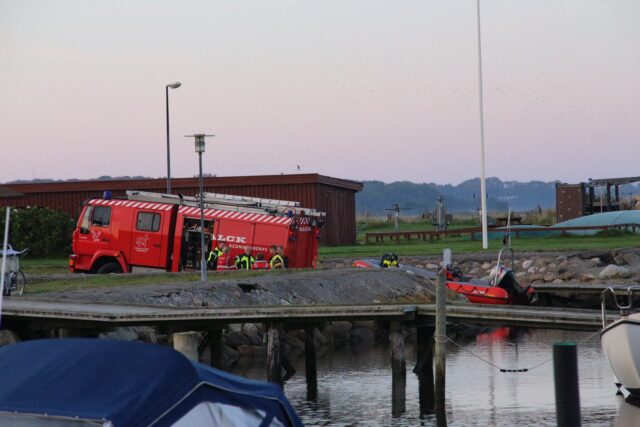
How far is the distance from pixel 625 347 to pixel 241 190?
36.3m

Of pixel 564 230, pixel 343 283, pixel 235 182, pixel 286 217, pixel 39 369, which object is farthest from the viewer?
pixel 564 230

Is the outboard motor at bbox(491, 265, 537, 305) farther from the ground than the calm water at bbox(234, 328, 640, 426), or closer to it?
farther from the ground

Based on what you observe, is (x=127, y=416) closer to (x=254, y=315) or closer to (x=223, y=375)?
(x=223, y=375)

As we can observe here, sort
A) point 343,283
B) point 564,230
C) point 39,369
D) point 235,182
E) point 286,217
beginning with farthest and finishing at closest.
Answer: point 564,230
point 235,182
point 286,217
point 343,283
point 39,369

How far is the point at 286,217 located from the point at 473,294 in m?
6.48

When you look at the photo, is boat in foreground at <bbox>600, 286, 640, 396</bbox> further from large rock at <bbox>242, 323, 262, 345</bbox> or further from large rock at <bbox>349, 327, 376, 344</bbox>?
large rock at <bbox>349, 327, 376, 344</bbox>

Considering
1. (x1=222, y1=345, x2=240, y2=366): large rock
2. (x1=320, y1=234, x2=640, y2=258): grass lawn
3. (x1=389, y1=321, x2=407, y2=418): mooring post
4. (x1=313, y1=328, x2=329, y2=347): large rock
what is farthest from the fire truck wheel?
(x1=389, y1=321, x2=407, y2=418): mooring post

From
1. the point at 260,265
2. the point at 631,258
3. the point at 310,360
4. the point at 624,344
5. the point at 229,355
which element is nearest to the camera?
the point at 624,344

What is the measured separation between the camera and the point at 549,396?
26.3 meters

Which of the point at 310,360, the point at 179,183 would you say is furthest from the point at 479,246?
the point at 310,360

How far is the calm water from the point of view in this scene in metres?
24.0

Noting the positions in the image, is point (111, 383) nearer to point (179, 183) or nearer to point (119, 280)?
point (119, 280)

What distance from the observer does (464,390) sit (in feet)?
89.7

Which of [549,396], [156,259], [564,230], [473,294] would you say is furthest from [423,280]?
[564,230]
